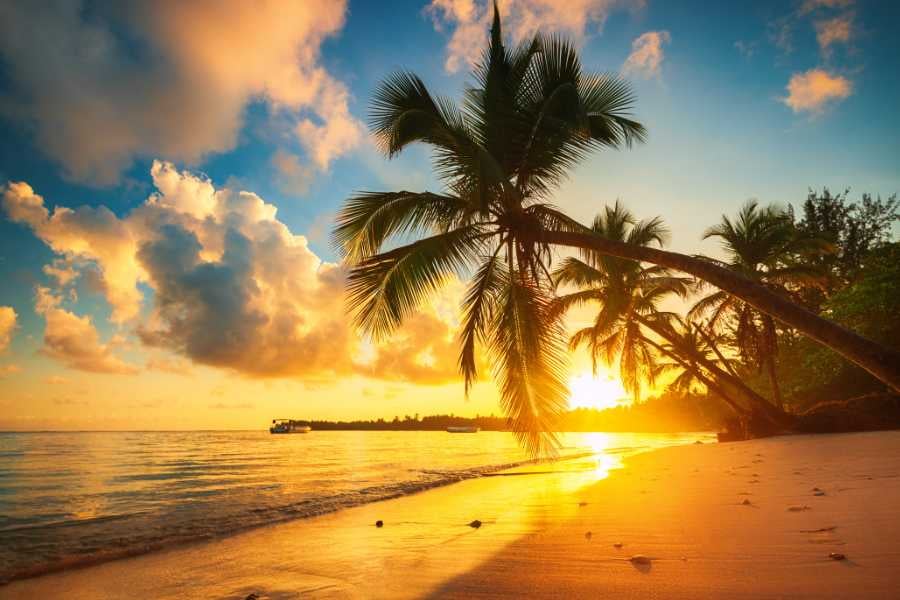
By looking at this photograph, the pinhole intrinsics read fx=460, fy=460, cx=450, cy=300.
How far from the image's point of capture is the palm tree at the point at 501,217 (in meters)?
7.35

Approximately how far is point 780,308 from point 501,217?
4023mm

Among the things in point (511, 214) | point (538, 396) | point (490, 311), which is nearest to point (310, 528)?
point (538, 396)

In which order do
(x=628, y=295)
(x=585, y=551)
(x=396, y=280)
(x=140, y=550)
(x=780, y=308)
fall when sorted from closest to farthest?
(x=585, y=551) → (x=780, y=308) → (x=140, y=550) → (x=396, y=280) → (x=628, y=295)

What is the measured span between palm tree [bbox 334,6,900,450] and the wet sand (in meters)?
2.45

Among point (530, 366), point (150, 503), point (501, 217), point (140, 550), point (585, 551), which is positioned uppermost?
point (501, 217)

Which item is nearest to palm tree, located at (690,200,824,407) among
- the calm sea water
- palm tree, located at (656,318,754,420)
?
palm tree, located at (656,318,754,420)

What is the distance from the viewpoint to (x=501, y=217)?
750 centimetres

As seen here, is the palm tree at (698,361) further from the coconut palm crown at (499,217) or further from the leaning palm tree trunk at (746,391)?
the coconut palm crown at (499,217)

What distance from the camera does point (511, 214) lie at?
7.33m

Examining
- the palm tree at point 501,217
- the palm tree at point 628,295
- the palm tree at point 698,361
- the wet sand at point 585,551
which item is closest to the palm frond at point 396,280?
the palm tree at point 501,217

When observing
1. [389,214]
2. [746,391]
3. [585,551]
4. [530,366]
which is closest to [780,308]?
[585,551]

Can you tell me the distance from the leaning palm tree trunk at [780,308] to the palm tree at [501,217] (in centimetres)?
45

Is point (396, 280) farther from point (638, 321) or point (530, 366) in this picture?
point (638, 321)

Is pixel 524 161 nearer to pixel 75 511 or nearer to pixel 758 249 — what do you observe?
Answer: pixel 75 511
